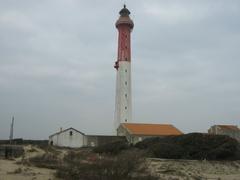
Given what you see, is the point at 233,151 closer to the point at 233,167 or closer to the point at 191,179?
the point at 233,167

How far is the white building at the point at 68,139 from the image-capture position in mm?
50656

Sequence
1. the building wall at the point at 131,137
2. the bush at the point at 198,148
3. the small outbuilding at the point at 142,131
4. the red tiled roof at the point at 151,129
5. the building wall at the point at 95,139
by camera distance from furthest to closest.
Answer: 1. the building wall at the point at 95,139
2. the red tiled roof at the point at 151,129
3. the small outbuilding at the point at 142,131
4. the building wall at the point at 131,137
5. the bush at the point at 198,148

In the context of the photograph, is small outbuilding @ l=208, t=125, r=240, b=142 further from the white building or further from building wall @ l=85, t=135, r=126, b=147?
the white building

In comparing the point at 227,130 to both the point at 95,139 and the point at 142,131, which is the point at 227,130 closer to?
the point at 142,131

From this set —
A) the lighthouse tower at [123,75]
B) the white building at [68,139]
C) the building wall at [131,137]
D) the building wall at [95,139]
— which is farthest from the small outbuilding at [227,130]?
the white building at [68,139]

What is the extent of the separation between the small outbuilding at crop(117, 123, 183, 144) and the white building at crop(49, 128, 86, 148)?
545 cm

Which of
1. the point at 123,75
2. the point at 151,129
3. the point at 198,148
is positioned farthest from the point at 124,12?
the point at 198,148

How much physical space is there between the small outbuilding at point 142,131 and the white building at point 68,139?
5448mm

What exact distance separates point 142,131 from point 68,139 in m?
9.82

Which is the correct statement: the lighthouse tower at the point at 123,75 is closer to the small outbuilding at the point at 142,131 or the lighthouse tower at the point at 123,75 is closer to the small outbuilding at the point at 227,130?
the small outbuilding at the point at 142,131

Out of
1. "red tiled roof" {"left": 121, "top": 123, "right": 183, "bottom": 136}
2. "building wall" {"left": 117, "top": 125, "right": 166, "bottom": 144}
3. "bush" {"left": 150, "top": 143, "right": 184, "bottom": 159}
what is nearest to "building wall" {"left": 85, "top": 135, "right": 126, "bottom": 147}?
"building wall" {"left": 117, "top": 125, "right": 166, "bottom": 144}

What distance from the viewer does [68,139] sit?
50.7 metres

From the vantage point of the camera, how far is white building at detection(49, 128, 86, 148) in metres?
50.7

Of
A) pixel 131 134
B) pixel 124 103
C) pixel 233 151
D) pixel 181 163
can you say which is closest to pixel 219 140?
pixel 233 151
